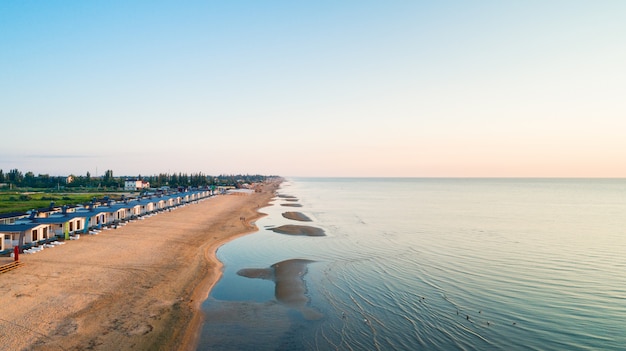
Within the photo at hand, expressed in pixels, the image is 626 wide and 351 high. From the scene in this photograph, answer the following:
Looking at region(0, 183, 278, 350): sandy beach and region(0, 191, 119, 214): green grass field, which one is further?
region(0, 191, 119, 214): green grass field

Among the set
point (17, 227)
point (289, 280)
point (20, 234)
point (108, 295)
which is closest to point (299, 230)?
point (289, 280)

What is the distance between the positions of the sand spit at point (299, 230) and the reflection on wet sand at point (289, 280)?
14438 millimetres

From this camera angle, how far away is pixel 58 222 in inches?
1292

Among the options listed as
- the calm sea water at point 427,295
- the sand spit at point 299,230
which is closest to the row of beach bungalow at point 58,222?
the calm sea water at point 427,295

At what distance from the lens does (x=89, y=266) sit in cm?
2516

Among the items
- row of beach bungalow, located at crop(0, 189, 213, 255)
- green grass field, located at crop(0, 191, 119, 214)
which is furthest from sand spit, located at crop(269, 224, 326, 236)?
green grass field, located at crop(0, 191, 119, 214)

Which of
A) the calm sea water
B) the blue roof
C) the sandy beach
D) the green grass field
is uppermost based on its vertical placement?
the blue roof

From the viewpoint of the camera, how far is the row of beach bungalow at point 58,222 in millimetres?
28172

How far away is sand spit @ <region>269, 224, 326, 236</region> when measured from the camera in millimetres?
46281

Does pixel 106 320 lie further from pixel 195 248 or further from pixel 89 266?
pixel 195 248

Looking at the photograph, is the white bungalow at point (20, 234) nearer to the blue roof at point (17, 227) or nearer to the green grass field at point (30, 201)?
the blue roof at point (17, 227)

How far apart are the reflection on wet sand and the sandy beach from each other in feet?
11.8

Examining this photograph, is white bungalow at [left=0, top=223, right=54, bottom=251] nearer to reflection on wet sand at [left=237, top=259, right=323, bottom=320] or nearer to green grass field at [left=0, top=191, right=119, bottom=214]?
reflection on wet sand at [left=237, top=259, right=323, bottom=320]

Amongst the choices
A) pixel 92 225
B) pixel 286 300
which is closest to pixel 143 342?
pixel 286 300
